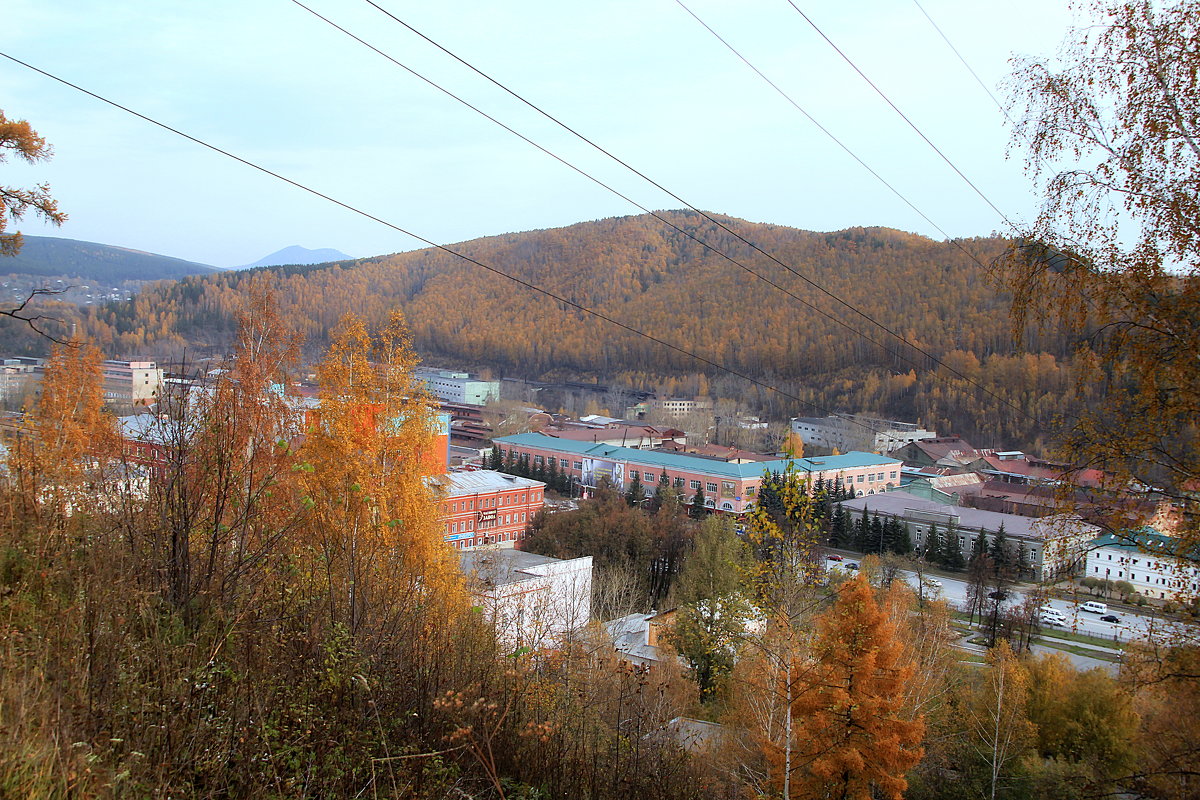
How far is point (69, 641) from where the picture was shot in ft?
7.47

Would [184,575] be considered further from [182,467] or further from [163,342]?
[163,342]

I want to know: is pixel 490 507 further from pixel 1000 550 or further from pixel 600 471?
pixel 1000 550

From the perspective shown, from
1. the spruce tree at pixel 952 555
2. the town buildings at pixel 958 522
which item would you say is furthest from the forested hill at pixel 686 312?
the spruce tree at pixel 952 555

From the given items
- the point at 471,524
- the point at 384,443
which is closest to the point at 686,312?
the point at 471,524

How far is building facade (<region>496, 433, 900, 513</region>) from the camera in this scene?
2878 cm

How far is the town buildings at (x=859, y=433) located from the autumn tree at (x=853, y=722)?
3876 cm

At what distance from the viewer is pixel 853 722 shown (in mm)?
5453

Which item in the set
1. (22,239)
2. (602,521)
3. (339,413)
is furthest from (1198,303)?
(602,521)

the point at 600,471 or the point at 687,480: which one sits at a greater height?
the point at 687,480

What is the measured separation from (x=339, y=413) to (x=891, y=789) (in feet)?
16.8

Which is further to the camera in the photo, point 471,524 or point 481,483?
point 481,483

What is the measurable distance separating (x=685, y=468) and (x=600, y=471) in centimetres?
388

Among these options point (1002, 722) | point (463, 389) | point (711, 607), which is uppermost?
point (463, 389)

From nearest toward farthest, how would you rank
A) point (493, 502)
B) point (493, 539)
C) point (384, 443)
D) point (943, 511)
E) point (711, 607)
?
point (384, 443), point (711, 607), point (493, 539), point (493, 502), point (943, 511)
